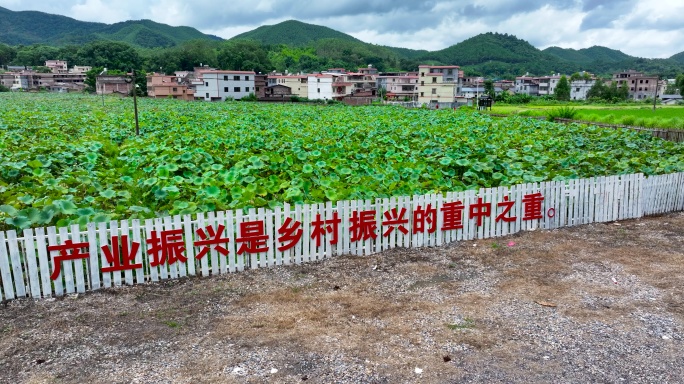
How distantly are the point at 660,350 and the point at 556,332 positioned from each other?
37.2 inches

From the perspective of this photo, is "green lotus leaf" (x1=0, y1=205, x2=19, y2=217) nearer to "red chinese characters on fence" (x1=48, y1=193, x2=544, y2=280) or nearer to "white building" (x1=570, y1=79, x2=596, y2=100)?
"red chinese characters on fence" (x1=48, y1=193, x2=544, y2=280)

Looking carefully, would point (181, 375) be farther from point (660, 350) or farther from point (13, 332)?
point (660, 350)

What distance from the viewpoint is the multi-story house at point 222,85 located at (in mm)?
72312

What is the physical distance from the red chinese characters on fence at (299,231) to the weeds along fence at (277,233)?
0.01 m

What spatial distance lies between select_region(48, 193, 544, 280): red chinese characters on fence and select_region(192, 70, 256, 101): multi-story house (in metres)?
67.3

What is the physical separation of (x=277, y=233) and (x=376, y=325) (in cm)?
226

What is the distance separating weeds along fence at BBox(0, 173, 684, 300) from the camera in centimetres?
582

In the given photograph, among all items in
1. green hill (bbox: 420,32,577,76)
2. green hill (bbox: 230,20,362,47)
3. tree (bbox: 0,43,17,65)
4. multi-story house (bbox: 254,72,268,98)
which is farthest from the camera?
green hill (bbox: 230,20,362,47)

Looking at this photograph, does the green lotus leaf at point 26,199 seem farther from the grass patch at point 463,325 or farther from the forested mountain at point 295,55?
the forested mountain at point 295,55

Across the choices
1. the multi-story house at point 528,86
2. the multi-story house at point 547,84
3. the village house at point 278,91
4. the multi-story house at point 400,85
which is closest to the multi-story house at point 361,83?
the multi-story house at point 400,85

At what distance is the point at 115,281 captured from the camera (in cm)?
618

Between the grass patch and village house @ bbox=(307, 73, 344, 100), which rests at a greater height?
village house @ bbox=(307, 73, 344, 100)

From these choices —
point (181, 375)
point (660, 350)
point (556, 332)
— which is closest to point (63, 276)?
point (181, 375)

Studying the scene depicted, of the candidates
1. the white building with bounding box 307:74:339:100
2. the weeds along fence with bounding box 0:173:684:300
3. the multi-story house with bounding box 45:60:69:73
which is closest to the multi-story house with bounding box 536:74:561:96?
the white building with bounding box 307:74:339:100
